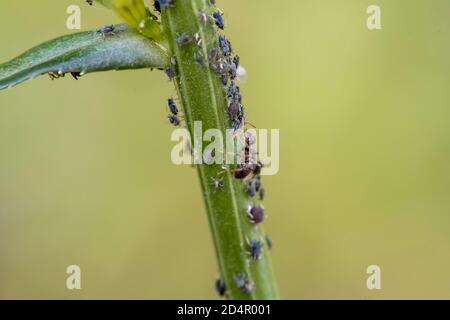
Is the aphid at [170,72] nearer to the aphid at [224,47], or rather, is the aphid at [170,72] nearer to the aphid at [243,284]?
the aphid at [224,47]

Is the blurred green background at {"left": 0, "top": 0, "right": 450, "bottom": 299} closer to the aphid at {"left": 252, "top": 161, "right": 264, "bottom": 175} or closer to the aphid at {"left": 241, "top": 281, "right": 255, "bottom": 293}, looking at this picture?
the aphid at {"left": 241, "top": 281, "right": 255, "bottom": 293}

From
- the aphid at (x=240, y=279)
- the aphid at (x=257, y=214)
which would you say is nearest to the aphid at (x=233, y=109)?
the aphid at (x=257, y=214)

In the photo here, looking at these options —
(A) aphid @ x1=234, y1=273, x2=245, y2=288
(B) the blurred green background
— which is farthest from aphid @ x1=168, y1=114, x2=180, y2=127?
(B) the blurred green background

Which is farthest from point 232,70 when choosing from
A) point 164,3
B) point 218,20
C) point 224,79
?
point 164,3

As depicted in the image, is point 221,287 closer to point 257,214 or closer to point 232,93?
point 257,214
